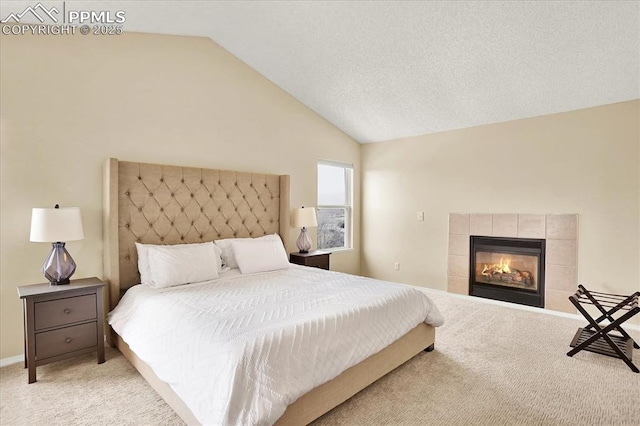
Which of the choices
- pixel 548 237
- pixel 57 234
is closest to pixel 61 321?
pixel 57 234

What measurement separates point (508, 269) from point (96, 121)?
4.77 metres

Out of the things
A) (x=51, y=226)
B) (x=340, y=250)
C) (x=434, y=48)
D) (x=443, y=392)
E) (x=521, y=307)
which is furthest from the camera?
(x=340, y=250)

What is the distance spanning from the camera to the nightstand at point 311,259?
4.07 m

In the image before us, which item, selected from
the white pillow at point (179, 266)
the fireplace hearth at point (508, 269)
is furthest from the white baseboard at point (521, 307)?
the white pillow at point (179, 266)

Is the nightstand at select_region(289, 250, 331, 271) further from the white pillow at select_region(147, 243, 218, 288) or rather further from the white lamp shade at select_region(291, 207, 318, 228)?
the white pillow at select_region(147, 243, 218, 288)

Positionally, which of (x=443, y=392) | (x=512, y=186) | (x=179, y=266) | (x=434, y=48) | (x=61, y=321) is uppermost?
(x=434, y=48)

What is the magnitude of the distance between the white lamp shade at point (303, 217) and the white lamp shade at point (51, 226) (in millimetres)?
2337

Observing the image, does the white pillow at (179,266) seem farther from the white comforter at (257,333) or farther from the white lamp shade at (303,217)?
the white lamp shade at (303,217)

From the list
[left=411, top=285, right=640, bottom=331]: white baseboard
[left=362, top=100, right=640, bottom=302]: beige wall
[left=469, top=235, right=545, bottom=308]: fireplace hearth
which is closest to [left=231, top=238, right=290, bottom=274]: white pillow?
[left=362, top=100, right=640, bottom=302]: beige wall

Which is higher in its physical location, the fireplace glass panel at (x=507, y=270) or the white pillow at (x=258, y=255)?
the white pillow at (x=258, y=255)

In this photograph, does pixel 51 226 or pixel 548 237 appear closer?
pixel 51 226

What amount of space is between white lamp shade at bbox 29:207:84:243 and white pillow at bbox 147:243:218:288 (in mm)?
602

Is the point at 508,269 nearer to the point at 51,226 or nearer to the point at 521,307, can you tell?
the point at 521,307

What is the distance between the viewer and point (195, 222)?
11.1 feet
